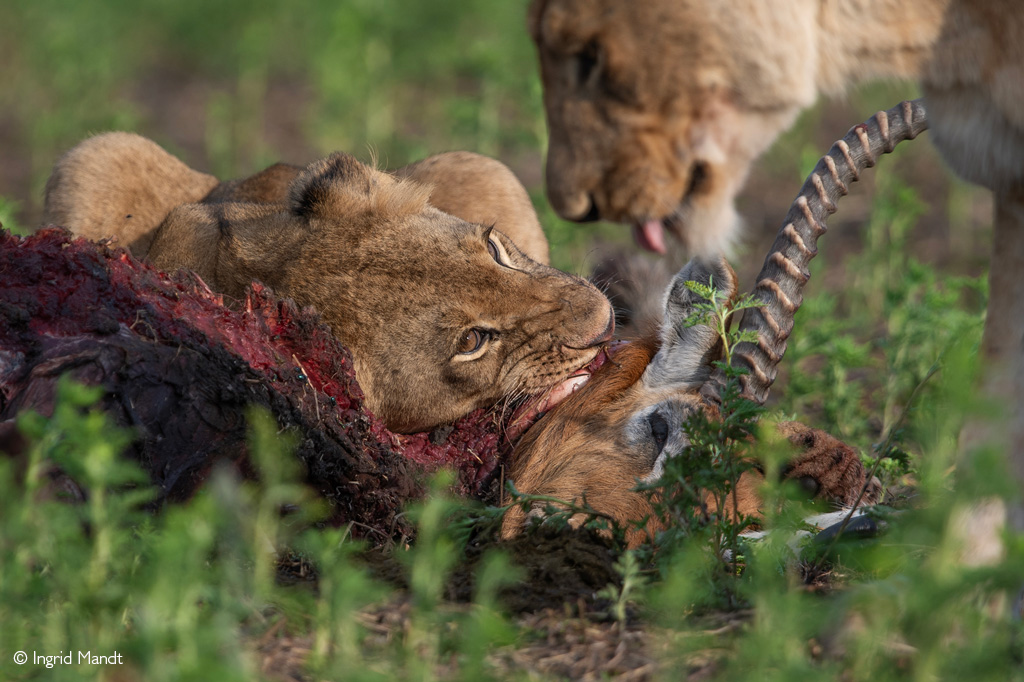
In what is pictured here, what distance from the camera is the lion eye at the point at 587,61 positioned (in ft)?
10.7

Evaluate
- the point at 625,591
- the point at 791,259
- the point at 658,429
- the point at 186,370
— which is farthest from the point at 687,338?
the point at 186,370

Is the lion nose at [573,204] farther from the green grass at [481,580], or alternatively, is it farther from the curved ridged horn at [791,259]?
the green grass at [481,580]

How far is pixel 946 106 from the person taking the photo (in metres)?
2.96

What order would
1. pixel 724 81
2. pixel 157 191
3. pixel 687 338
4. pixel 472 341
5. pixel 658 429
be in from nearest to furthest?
pixel 724 81 → pixel 658 429 → pixel 687 338 → pixel 472 341 → pixel 157 191

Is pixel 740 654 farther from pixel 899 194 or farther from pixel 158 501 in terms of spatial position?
pixel 899 194

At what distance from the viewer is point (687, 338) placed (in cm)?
338

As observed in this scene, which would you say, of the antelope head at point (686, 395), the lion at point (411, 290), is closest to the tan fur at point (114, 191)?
the lion at point (411, 290)

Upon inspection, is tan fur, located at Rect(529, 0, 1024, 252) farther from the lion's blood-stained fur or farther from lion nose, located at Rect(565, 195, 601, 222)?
the lion's blood-stained fur

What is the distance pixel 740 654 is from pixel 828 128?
9130 mm

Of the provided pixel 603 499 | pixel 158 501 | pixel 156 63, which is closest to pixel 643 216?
pixel 603 499

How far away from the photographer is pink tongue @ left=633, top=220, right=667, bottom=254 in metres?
3.51

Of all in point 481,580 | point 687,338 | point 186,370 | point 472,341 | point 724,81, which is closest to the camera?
point 481,580

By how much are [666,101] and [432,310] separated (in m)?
0.99

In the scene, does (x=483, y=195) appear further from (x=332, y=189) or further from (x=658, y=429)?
(x=658, y=429)
